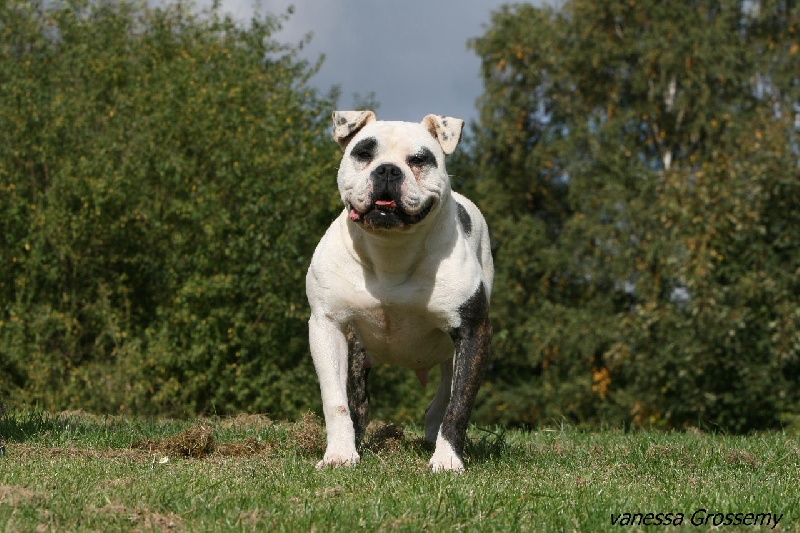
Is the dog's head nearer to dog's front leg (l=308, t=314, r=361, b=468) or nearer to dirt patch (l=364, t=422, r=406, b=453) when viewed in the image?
dog's front leg (l=308, t=314, r=361, b=468)

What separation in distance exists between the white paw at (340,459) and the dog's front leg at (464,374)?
1.38 feet

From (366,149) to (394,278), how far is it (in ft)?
2.47

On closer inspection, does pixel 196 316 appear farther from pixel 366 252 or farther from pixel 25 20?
pixel 366 252

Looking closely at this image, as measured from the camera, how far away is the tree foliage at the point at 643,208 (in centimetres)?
2241

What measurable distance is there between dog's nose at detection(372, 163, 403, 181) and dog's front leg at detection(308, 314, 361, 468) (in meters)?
0.97

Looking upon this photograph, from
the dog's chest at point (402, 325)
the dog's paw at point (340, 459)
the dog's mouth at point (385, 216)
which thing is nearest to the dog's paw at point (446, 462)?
the dog's paw at point (340, 459)

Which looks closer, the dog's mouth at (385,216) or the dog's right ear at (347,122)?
the dog's mouth at (385,216)

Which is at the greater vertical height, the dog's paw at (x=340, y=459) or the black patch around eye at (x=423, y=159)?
the black patch around eye at (x=423, y=159)

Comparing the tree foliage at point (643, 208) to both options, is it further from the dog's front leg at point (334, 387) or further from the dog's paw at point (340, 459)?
the dog's paw at point (340, 459)

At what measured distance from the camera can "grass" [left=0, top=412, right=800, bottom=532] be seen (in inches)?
165

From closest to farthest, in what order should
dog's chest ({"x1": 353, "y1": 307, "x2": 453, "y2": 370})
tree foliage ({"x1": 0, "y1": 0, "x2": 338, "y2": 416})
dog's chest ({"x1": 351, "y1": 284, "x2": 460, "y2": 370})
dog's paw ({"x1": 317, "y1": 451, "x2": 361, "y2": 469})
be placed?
dog's paw ({"x1": 317, "y1": 451, "x2": 361, "y2": 469})
dog's chest ({"x1": 351, "y1": 284, "x2": 460, "y2": 370})
dog's chest ({"x1": 353, "y1": 307, "x2": 453, "y2": 370})
tree foliage ({"x1": 0, "y1": 0, "x2": 338, "y2": 416})

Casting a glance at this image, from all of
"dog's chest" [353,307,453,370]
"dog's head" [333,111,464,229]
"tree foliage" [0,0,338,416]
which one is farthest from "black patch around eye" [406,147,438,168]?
"tree foliage" [0,0,338,416]

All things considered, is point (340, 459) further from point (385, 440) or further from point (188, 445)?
point (188, 445)

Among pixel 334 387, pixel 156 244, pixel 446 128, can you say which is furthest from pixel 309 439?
pixel 156 244
